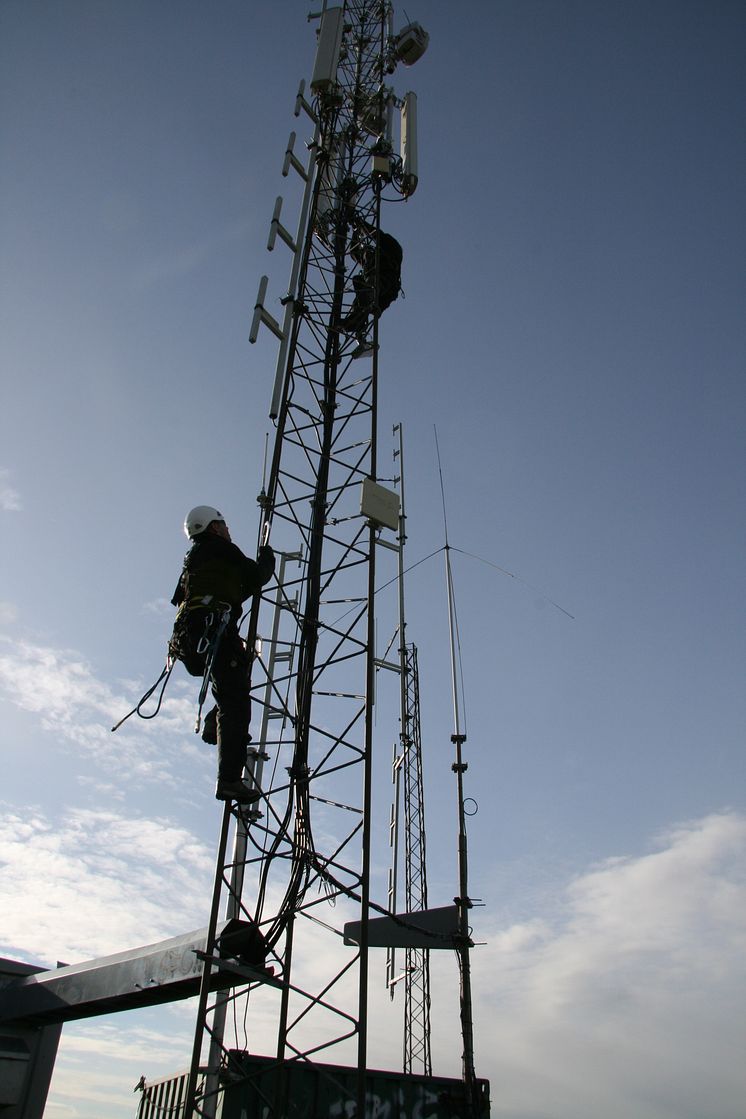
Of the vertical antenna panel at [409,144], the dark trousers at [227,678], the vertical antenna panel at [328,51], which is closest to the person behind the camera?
the dark trousers at [227,678]

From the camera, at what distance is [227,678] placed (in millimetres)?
7441

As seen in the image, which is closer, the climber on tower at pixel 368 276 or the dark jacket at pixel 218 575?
the dark jacket at pixel 218 575

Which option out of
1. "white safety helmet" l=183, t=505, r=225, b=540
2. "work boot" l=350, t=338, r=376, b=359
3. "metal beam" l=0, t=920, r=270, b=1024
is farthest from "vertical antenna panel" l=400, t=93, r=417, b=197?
"metal beam" l=0, t=920, r=270, b=1024

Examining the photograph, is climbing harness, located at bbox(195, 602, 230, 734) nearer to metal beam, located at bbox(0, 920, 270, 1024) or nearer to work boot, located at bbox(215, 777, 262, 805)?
work boot, located at bbox(215, 777, 262, 805)

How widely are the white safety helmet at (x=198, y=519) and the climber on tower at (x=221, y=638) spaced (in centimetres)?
3

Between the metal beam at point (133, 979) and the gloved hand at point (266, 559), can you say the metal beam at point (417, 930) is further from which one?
the gloved hand at point (266, 559)

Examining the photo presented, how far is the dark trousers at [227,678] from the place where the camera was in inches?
287

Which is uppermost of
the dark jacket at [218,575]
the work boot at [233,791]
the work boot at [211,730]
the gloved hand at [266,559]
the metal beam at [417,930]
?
the gloved hand at [266,559]

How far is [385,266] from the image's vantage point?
11.7 metres

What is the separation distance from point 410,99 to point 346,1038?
13.0 m

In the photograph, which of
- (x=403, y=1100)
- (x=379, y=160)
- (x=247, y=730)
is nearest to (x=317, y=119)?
(x=379, y=160)

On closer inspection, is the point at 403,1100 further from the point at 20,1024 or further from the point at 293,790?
the point at 20,1024

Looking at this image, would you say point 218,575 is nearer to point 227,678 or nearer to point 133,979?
point 227,678

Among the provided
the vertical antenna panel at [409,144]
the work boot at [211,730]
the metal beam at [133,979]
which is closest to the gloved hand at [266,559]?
the work boot at [211,730]
